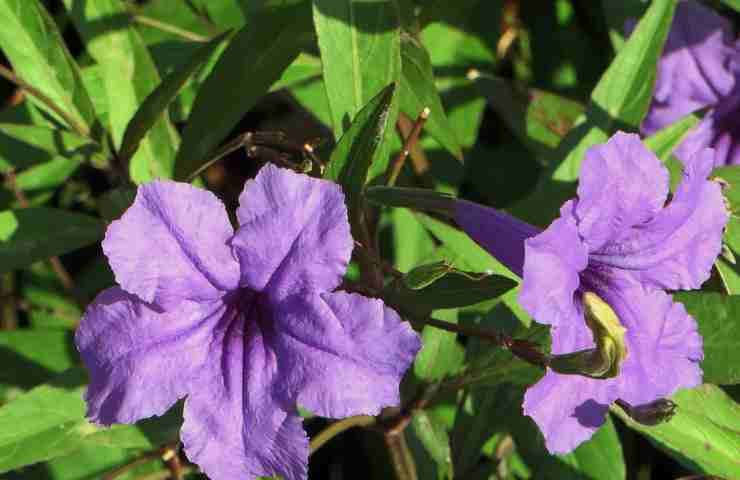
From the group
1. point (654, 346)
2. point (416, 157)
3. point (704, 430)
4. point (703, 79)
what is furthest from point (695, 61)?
point (654, 346)

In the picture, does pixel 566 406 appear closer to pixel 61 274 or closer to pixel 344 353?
pixel 344 353

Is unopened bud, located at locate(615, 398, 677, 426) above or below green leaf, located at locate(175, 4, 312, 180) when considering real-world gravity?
below

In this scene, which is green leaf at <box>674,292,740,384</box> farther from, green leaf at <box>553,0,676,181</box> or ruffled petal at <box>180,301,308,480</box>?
ruffled petal at <box>180,301,308,480</box>

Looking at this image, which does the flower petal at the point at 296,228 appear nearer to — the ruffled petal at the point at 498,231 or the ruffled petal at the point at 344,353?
the ruffled petal at the point at 344,353

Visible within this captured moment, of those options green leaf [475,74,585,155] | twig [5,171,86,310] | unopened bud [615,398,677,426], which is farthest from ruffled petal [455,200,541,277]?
twig [5,171,86,310]

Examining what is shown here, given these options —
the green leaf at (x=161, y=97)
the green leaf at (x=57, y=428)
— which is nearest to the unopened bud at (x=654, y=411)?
the green leaf at (x=57, y=428)

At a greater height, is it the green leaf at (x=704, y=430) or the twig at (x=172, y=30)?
the twig at (x=172, y=30)

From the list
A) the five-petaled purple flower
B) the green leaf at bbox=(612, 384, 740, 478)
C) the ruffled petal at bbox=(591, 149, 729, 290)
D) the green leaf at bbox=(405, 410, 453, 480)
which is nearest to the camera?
the ruffled petal at bbox=(591, 149, 729, 290)
